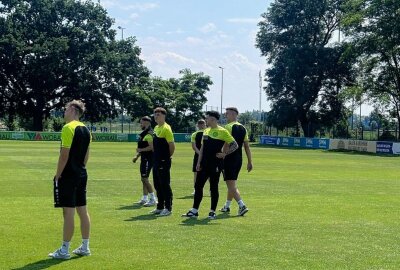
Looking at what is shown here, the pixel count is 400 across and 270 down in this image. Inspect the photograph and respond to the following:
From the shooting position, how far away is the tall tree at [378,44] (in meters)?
59.2

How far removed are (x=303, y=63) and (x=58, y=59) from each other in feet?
97.0

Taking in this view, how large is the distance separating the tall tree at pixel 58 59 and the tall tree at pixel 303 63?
1989 cm

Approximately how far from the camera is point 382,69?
64812mm

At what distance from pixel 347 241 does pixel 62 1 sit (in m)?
74.2

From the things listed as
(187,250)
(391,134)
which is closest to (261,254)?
(187,250)

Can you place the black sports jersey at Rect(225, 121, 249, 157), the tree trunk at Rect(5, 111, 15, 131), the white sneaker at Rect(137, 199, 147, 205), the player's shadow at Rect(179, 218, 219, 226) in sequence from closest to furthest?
the player's shadow at Rect(179, 218, 219, 226)
the black sports jersey at Rect(225, 121, 249, 157)
the white sneaker at Rect(137, 199, 147, 205)
the tree trunk at Rect(5, 111, 15, 131)

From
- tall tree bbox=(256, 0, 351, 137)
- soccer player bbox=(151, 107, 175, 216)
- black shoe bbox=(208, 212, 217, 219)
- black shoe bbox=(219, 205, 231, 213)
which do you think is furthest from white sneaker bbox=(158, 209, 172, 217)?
tall tree bbox=(256, 0, 351, 137)

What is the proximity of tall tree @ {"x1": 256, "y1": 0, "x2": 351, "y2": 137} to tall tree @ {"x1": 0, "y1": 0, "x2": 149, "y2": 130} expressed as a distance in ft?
65.3

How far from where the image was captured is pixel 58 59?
73562mm

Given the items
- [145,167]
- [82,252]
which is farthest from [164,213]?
[82,252]

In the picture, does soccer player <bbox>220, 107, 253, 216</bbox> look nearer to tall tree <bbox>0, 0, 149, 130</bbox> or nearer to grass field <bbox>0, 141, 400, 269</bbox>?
grass field <bbox>0, 141, 400, 269</bbox>

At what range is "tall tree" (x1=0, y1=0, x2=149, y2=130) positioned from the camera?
241 feet

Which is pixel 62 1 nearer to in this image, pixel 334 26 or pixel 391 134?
pixel 334 26

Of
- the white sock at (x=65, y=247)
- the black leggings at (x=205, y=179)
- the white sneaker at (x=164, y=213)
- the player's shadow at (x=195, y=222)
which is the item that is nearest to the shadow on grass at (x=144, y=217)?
the white sneaker at (x=164, y=213)
